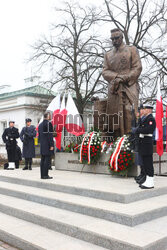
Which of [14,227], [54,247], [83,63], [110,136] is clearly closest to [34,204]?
[14,227]

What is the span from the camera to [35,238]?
444 cm

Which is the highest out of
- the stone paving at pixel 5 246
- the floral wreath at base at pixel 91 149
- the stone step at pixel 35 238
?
the floral wreath at base at pixel 91 149

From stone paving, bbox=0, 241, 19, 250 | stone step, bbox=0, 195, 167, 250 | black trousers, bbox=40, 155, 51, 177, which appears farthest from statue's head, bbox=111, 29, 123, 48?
stone paving, bbox=0, 241, 19, 250

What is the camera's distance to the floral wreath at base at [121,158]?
7051mm

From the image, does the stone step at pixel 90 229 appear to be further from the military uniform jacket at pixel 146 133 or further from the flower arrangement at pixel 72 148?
the flower arrangement at pixel 72 148

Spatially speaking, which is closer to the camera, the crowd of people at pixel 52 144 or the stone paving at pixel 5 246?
the stone paving at pixel 5 246

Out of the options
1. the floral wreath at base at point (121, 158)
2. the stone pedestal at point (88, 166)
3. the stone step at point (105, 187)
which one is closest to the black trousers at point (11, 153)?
the stone pedestal at point (88, 166)

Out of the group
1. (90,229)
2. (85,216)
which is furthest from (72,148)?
(90,229)

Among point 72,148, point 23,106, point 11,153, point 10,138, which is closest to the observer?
point 72,148

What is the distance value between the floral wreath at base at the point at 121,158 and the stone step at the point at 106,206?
56.6 inches

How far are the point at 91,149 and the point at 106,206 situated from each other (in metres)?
2.93

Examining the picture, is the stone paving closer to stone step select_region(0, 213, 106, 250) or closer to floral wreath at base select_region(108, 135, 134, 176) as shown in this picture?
stone step select_region(0, 213, 106, 250)

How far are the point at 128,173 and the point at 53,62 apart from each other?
15.4 m

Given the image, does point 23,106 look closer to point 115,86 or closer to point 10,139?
point 10,139
